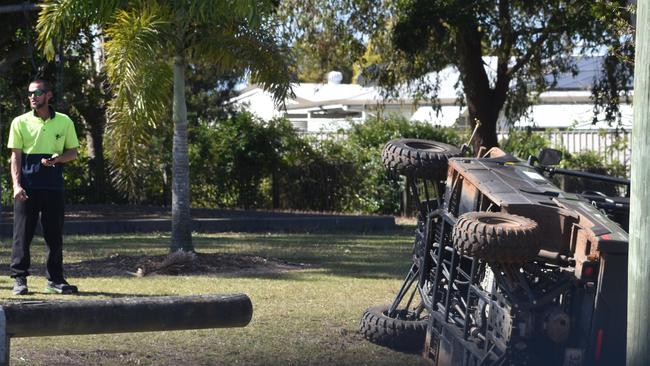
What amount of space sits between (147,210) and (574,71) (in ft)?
30.6

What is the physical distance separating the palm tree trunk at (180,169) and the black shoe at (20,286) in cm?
305

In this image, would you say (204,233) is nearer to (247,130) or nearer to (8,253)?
(8,253)

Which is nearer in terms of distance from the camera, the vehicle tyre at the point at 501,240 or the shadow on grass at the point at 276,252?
the vehicle tyre at the point at 501,240

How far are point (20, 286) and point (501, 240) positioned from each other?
5459 mm

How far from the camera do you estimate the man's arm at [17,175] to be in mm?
9219

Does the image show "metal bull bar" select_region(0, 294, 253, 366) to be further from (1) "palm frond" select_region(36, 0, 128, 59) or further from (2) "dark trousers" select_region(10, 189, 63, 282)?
(1) "palm frond" select_region(36, 0, 128, 59)

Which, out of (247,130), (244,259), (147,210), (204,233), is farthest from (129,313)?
(247,130)

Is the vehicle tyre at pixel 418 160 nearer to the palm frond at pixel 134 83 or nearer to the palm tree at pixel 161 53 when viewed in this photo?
the palm tree at pixel 161 53

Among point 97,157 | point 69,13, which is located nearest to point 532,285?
point 69,13

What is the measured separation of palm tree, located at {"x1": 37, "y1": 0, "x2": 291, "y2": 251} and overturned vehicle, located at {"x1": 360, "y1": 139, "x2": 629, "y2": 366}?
5097 millimetres

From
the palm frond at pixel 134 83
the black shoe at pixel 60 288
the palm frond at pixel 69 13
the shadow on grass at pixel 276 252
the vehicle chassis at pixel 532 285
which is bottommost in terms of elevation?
the shadow on grass at pixel 276 252

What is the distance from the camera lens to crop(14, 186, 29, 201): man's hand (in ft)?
30.2

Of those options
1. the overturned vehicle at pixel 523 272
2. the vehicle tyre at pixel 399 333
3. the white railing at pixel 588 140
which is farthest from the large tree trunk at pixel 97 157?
the overturned vehicle at pixel 523 272

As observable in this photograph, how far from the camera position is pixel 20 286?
9.46m
